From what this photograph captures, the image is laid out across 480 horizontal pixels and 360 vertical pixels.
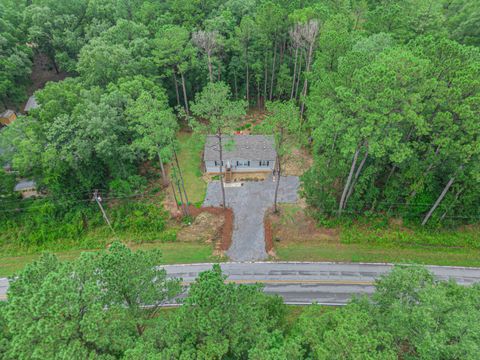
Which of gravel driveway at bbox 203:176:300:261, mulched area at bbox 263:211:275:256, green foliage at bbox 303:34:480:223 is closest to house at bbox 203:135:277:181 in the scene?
gravel driveway at bbox 203:176:300:261

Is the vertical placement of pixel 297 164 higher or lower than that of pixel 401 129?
lower

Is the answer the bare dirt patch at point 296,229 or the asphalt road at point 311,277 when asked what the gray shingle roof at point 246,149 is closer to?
the bare dirt patch at point 296,229

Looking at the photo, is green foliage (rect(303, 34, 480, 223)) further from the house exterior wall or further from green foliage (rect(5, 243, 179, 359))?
green foliage (rect(5, 243, 179, 359))

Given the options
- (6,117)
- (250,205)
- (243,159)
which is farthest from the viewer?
(6,117)

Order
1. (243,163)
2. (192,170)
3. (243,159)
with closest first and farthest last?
(243,159) < (243,163) < (192,170)

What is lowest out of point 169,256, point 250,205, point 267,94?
point 169,256

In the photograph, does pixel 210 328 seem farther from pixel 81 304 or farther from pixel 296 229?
pixel 296 229

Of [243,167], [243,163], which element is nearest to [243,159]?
[243,163]
